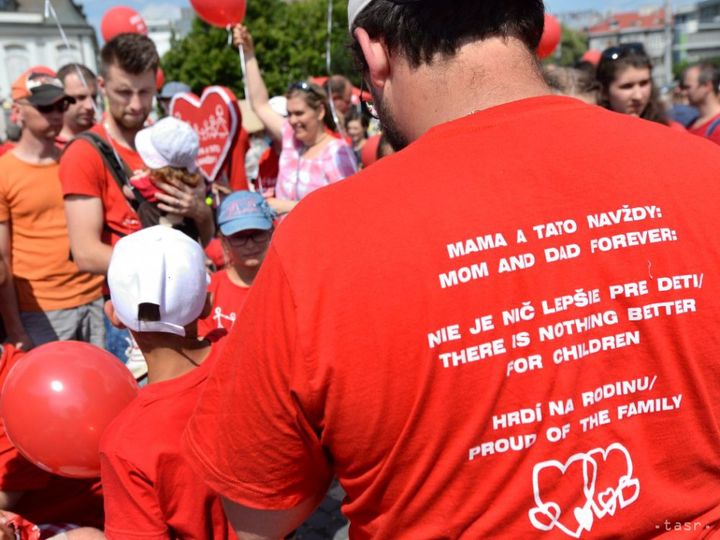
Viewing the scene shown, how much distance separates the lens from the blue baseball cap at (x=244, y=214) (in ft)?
10.6

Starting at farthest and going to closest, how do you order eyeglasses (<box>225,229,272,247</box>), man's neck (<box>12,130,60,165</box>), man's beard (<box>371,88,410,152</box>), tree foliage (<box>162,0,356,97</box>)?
tree foliage (<box>162,0,356,97</box>), man's neck (<box>12,130,60,165</box>), eyeglasses (<box>225,229,272,247</box>), man's beard (<box>371,88,410,152</box>)

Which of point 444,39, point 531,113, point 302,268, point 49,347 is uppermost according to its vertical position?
point 444,39

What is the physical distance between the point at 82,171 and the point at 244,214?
0.73m

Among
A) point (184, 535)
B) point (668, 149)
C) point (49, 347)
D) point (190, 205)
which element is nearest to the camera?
point (668, 149)

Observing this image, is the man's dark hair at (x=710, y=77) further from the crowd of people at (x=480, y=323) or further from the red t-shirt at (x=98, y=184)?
the crowd of people at (x=480, y=323)

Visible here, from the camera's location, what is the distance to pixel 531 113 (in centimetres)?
120

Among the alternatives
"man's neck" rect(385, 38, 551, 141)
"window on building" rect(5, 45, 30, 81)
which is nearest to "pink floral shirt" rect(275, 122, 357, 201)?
A: "man's neck" rect(385, 38, 551, 141)

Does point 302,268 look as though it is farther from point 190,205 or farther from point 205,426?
point 190,205

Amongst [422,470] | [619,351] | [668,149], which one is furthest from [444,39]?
[422,470]

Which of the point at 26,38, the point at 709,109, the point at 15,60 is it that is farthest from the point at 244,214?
the point at 26,38

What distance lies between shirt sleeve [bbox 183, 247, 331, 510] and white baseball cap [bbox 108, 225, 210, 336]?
640 mm

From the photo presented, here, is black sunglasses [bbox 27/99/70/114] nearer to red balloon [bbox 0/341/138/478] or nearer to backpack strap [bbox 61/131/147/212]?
backpack strap [bbox 61/131/147/212]

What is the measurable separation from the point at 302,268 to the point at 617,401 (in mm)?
547

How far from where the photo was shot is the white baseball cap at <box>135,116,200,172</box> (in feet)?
10.2
